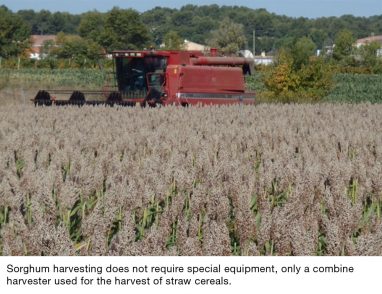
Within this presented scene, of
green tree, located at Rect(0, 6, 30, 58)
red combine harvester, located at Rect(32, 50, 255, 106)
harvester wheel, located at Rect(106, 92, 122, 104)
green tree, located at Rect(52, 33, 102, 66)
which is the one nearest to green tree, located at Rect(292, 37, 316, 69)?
red combine harvester, located at Rect(32, 50, 255, 106)

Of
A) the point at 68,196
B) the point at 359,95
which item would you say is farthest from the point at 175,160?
the point at 359,95

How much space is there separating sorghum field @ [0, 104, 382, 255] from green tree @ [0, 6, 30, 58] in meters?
83.7

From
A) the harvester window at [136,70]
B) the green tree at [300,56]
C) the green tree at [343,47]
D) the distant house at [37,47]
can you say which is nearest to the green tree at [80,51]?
the distant house at [37,47]

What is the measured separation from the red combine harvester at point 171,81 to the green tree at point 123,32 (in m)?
79.2

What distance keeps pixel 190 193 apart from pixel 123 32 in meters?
99.8

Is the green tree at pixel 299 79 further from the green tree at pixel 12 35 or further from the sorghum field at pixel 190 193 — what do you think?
the green tree at pixel 12 35

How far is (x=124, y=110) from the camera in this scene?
17.6 metres

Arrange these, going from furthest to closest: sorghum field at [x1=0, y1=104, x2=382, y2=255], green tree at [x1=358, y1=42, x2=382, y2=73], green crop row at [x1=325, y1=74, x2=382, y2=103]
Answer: green tree at [x1=358, y1=42, x2=382, y2=73] → green crop row at [x1=325, y1=74, x2=382, y2=103] → sorghum field at [x1=0, y1=104, x2=382, y2=255]

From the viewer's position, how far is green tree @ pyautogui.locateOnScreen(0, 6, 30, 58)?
313ft

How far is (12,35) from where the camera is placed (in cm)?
10256

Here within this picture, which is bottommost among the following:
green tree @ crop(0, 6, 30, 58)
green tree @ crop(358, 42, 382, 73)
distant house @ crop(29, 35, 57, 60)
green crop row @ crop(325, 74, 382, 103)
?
distant house @ crop(29, 35, 57, 60)

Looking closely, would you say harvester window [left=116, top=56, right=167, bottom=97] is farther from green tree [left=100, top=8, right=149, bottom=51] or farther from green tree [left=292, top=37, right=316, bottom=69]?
green tree [left=100, top=8, right=149, bottom=51]
